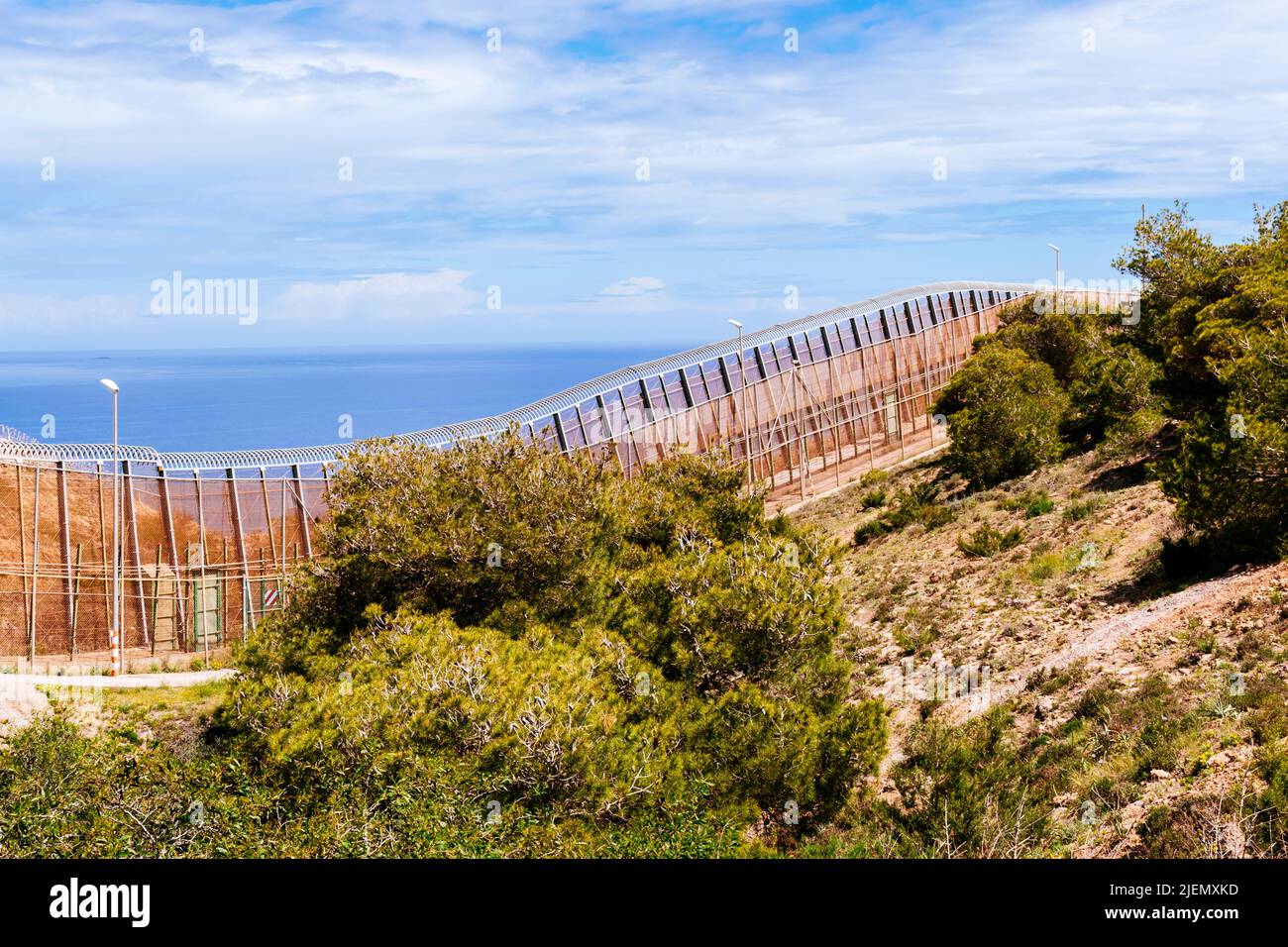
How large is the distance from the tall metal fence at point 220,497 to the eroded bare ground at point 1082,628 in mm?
6811

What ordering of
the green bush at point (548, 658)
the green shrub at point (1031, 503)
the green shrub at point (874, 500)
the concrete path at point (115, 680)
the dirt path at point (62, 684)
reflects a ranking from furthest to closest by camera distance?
the green shrub at point (874, 500)
the green shrub at point (1031, 503)
the concrete path at point (115, 680)
the dirt path at point (62, 684)
the green bush at point (548, 658)

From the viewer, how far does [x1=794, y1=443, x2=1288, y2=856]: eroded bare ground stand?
13.5 metres

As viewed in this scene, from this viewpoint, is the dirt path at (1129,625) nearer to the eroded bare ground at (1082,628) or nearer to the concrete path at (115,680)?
the eroded bare ground at (1082,628)

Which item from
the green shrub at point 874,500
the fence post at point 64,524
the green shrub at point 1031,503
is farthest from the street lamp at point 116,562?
the green shrub at point 874,500

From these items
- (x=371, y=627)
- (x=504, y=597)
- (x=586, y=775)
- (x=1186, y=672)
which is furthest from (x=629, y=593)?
(x=1186, y=672)

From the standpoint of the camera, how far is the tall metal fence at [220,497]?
1300 inches

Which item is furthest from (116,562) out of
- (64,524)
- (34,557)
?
(64,524)

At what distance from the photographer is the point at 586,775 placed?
13688mm

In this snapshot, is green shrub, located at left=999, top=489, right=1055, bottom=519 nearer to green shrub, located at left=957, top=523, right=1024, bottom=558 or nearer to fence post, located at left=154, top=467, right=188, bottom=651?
green shrub, located at left=957, top=523, right=1024, bottom=558

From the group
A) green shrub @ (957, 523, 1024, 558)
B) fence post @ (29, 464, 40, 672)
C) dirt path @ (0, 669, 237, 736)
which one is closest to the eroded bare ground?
green shrub @ (957, 523, 1024, 558)

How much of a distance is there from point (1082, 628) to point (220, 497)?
26.1 meters

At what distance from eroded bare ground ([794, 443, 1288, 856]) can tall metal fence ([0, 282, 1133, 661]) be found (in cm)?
681

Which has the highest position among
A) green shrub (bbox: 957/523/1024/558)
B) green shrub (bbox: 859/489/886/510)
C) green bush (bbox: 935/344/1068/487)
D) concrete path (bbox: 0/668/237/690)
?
green bush (bbox: 935/344/1068/487)

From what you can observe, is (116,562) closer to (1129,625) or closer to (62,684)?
(62,684)
